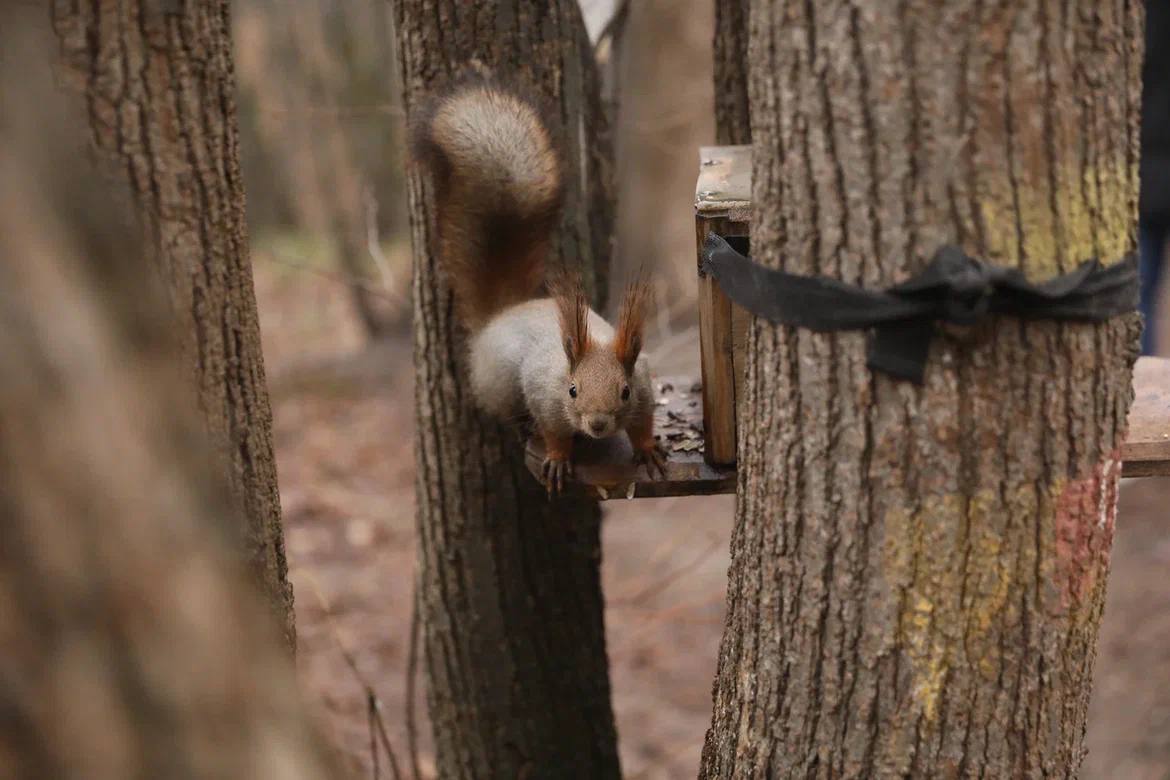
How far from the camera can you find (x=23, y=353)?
0.86m

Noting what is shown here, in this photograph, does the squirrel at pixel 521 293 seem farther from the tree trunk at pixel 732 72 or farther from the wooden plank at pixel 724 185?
the tree trunk at pixel 732 72

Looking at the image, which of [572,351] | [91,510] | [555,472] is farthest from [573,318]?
[91,510]

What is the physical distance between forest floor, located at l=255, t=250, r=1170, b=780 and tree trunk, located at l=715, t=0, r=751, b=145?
119 centimetres

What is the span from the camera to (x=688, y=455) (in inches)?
95.3

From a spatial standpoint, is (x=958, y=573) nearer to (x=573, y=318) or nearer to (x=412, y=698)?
(x=573, y=318)

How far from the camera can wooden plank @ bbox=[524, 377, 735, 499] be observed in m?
2.29

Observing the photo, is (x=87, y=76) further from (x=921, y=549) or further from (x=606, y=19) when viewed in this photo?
(x=606, y=19)

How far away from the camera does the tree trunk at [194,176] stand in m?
1.61

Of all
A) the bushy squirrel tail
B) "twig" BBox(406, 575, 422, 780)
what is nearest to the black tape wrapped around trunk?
the bushy squirrel tail

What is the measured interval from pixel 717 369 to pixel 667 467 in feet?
0.75

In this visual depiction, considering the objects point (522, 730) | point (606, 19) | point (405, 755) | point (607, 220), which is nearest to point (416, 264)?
point (607, 220)

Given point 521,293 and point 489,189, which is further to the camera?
point 521,293

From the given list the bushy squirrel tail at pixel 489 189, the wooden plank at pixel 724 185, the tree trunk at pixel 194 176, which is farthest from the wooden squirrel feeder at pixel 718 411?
the tree trunk at pixel 194 176

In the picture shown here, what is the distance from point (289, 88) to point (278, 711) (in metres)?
7.81
